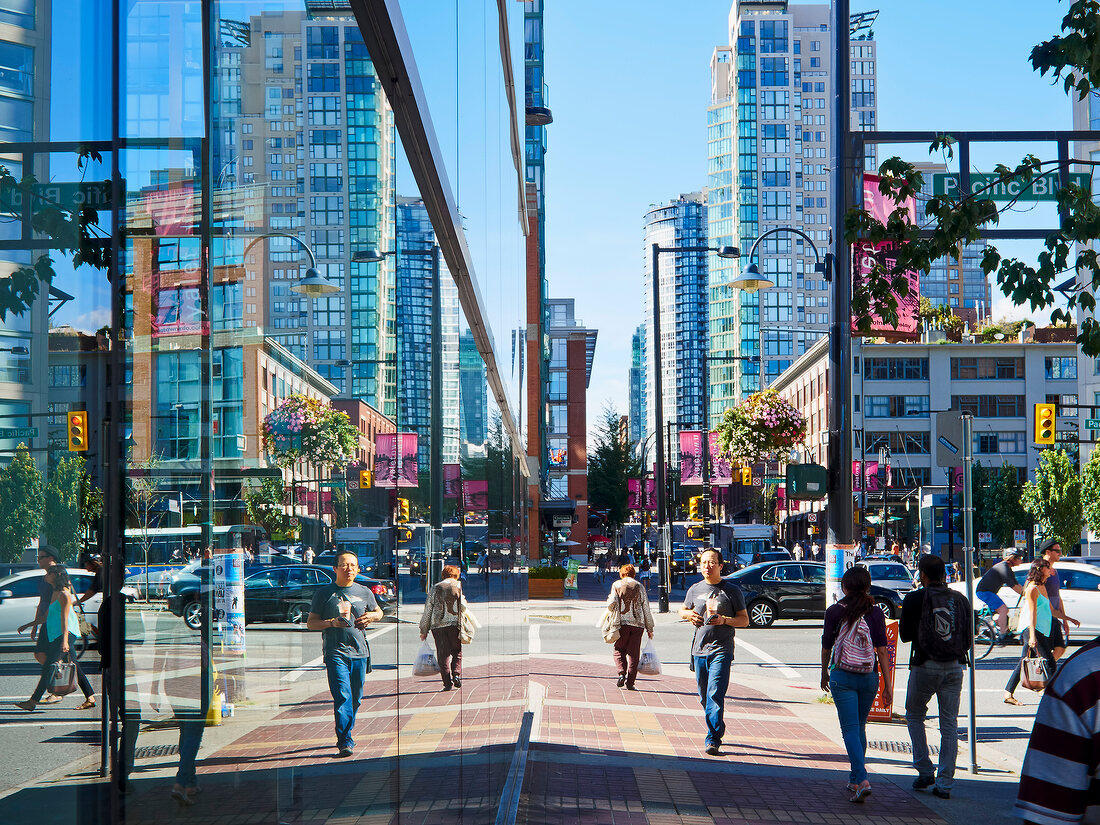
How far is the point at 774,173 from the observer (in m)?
178

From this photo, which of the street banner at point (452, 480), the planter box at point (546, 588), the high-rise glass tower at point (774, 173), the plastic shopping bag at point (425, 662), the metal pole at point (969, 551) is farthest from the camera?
the high-rise glass tower at point (774, 173)

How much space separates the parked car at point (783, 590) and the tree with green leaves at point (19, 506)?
26.9 metres

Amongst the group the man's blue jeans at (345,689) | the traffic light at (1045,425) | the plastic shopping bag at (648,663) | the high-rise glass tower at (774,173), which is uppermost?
the high-rise glass tower at (774,173)

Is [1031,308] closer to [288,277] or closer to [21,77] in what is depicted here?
[288,277]

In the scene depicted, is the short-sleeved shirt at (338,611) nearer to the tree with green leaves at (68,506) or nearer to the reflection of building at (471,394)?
the tree with green leaves at (68,506)

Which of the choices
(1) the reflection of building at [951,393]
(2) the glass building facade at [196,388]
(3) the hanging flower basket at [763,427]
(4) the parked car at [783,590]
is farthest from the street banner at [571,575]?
(1) the reflection of building at [951,393]

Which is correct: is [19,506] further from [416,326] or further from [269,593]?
[416,326]

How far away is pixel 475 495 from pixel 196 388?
3.93 m

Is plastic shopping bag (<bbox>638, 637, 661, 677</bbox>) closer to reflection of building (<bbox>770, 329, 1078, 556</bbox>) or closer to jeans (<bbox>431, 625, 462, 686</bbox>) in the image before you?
jeans (<bbox>431, 625, 462, 686</bbox>)

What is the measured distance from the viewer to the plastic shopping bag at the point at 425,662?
9.82 ft

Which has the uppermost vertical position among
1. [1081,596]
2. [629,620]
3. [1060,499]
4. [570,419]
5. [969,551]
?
[570,419]

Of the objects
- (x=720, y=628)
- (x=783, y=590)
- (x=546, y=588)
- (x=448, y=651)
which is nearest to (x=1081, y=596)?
(x=783, y=590)

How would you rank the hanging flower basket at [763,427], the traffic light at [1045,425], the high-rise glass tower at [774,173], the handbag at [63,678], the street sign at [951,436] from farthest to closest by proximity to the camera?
the high-rise glass tower at [774,173] < the hanging flower basket at [763,427] < the traffic light at [1045,425] < the street sign at [951,436] < the handbag at [63,678]

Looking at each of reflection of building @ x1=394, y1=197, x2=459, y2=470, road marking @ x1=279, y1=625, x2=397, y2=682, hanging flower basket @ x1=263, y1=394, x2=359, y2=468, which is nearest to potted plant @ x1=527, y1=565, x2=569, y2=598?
reflection of building @ x1=394, y1=197, x2=459, y2=470
